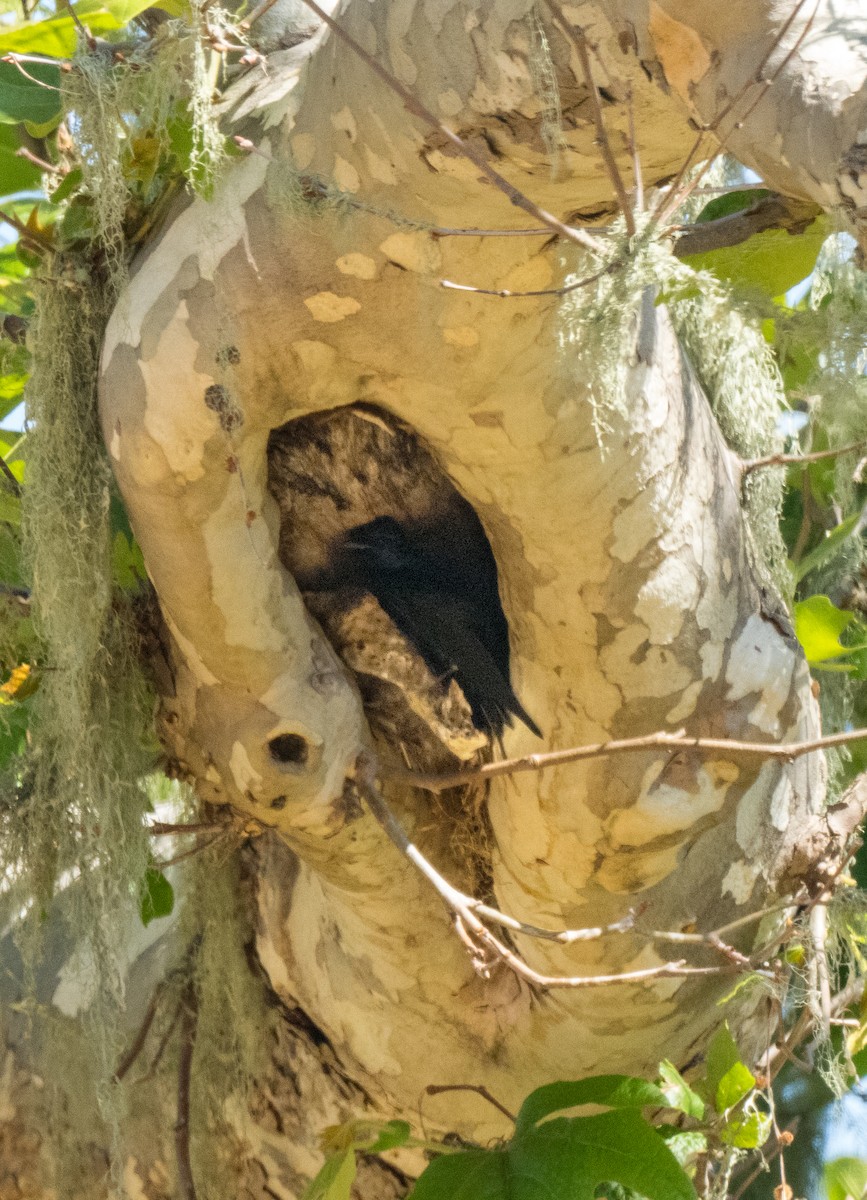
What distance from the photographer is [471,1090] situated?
146cm

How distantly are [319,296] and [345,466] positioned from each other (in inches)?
9.0

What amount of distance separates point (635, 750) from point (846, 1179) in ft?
2.70

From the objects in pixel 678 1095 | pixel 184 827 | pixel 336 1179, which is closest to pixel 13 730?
pixel 184 827

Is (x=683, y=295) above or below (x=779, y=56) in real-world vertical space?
below

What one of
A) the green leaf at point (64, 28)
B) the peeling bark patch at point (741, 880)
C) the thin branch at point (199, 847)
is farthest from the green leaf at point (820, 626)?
the green leaf at point (64, 28)

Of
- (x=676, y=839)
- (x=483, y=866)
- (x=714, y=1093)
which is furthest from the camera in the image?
(x=483, y=866)

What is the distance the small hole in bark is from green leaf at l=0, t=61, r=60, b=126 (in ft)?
1.95

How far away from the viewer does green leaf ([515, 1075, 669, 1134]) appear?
1.25 meters

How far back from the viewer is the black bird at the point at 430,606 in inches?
49.8

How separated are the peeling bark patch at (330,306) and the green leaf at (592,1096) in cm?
81

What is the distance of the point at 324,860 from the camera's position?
51.4 inches

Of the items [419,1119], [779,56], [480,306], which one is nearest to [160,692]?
[480,306]

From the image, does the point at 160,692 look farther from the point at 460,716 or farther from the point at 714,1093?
the point at 714,1093

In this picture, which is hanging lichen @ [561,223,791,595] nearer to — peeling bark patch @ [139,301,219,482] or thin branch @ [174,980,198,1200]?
peeling bark patch @ [139,301,219,482]
